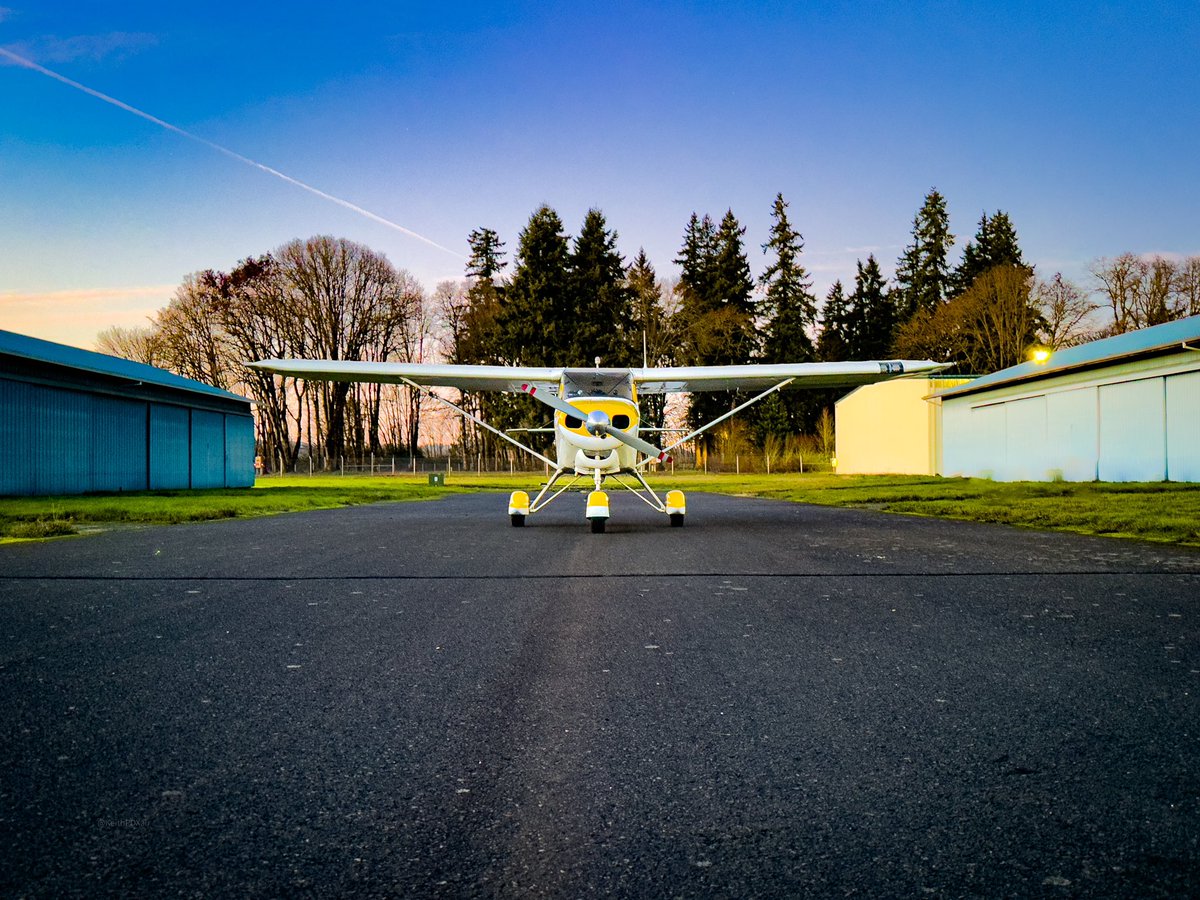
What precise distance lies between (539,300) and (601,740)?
48.8 metres

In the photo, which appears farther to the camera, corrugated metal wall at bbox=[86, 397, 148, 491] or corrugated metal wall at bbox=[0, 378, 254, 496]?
corrugated metal wall at bbox=[86, 397, 148, 491]

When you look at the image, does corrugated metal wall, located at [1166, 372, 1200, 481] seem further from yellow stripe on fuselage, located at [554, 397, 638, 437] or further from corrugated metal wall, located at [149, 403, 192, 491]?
→ corrugated metal wall, located at [149, 403, 192, 491]

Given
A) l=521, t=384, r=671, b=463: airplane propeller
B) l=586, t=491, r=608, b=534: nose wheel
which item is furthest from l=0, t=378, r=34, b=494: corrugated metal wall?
l=586, t=491, r=608, b=534: nose wheel

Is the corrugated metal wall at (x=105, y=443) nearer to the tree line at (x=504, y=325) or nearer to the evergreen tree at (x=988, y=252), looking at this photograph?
the tree line at (x=504, y=325)

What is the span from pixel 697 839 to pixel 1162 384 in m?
22.3

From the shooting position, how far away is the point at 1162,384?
19406mm

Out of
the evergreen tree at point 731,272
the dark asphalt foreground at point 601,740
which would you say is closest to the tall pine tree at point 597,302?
the evergreen tree at point 731,272

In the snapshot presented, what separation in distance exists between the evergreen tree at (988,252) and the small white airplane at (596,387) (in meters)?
57.7

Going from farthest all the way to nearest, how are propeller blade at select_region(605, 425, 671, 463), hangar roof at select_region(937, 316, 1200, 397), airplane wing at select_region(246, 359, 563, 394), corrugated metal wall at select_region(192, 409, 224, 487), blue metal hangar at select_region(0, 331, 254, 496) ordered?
corrugated metal wall at select_region(192, 409, 224, 487) → blue metal hangar at select_region(0, 331, 254, 496) → hangar roof at select_region(937, 316, 1200, 397) → airplane wing at select_region(246, 359, 563, 394) → propeller blade at select_region(605, 425, 671, 463)

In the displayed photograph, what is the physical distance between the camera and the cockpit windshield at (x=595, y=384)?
503 inches

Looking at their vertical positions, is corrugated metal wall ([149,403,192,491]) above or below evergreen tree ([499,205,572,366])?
below

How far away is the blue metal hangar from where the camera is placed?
2217 centimetres

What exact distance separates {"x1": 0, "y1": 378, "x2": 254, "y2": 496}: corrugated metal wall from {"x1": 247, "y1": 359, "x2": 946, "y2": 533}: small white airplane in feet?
43.6

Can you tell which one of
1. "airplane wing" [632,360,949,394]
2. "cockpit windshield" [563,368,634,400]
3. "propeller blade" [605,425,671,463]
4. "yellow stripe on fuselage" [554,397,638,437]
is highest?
Answer: "airplane wing" [632,360,949,394]
